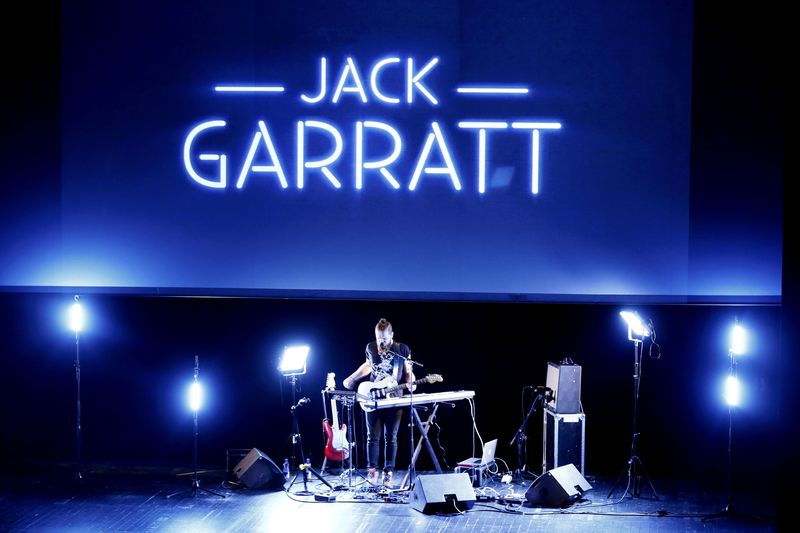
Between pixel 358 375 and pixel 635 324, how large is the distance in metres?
2.62

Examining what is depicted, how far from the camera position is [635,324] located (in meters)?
8.12

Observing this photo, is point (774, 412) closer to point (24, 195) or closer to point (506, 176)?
point (506, 176)

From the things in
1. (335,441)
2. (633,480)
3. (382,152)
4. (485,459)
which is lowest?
(633,480)

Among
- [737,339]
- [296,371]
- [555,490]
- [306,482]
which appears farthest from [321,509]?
Answer: [737,339]

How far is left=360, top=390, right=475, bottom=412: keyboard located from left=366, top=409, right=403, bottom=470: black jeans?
0.19 metres

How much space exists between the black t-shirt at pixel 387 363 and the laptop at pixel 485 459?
1.01 meters

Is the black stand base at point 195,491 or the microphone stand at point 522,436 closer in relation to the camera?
the black stand base at point 195,491

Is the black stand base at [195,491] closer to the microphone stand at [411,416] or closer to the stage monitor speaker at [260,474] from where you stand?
the stage monitor speaker at [260,474]

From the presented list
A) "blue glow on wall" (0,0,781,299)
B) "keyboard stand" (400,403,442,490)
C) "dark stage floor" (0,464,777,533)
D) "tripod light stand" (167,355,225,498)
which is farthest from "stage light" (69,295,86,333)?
"keyboard stand" (400,403,442,490)

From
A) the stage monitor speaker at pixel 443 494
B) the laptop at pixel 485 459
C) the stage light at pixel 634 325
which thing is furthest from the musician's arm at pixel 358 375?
the stage light at pixel 634 325

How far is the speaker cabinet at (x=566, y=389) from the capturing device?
856 centimetres

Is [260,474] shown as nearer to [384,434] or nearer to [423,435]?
[384,434]

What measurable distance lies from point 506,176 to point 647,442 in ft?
9.92

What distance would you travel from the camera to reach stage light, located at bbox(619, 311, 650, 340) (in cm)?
802
